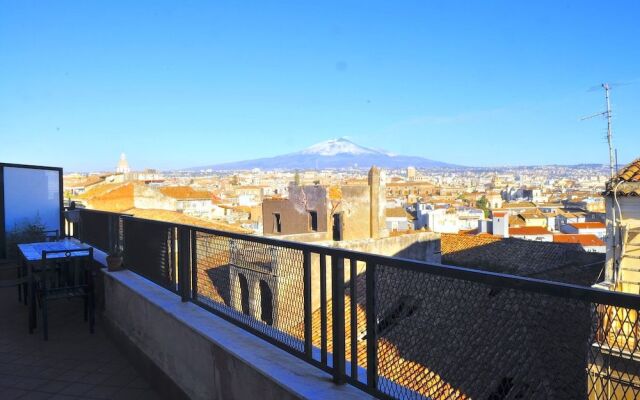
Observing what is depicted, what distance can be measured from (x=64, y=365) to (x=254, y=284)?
7.72ft

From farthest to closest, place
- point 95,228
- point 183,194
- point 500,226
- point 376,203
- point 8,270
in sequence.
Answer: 1. point 183,194
2. point 500,226
3. point 376,203
4. point 8,270
5. point 95,228

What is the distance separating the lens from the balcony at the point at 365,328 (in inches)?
67.6

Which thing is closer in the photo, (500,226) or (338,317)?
(338,317)

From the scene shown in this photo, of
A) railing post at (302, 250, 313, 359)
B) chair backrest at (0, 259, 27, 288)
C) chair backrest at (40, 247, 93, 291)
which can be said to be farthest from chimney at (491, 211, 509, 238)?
railing post at (302, 250, 313, 359)

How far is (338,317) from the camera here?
8.66 feet

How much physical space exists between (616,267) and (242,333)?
940 centimetres

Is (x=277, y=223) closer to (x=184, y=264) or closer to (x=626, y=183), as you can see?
(x=626, y=183)

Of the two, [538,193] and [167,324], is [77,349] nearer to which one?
[167,324]

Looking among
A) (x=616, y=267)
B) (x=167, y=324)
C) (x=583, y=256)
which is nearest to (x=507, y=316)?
(x=167, y=324)

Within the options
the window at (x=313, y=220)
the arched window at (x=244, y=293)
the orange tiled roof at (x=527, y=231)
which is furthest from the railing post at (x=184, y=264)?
the orange tiled roof at (x=527, y=231)

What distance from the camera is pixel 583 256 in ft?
80.1

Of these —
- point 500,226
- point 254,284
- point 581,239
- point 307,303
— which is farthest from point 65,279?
point 500,226

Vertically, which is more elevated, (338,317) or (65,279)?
(338,317)

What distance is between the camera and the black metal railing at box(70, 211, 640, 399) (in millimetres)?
1664
